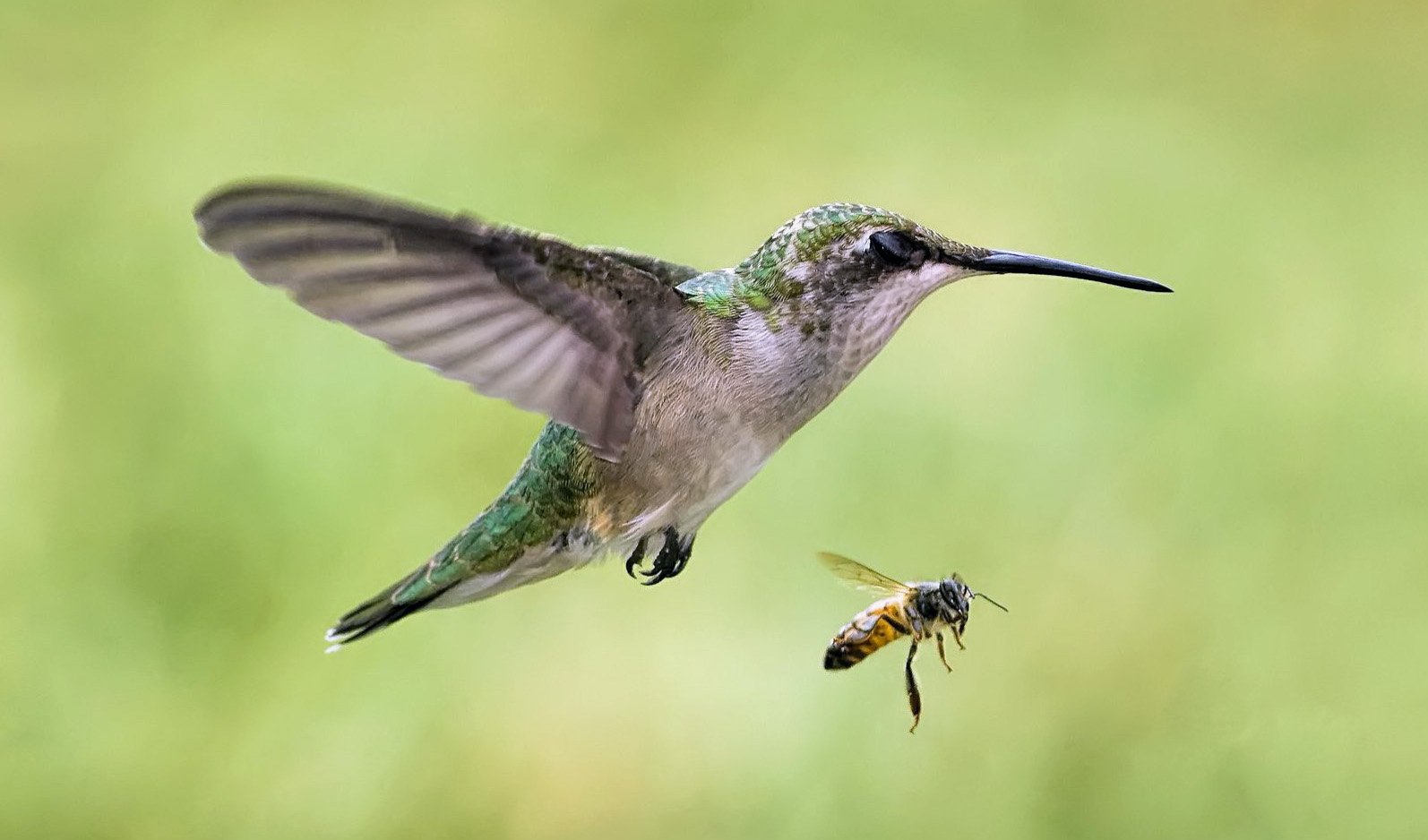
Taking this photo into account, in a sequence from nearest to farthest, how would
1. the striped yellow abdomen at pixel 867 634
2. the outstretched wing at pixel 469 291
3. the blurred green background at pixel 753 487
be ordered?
the outstretched wing at pixel 469 291 → the striped yellow abdomen at pixel 867 634 → the blurred green background at pixel 753 487

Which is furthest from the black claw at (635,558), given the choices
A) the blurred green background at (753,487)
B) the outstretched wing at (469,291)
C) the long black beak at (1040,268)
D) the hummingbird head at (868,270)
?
the blurred green background at (753,487)

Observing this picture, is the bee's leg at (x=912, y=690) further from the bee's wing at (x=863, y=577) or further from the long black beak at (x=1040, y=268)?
the long black beak at (x=1040, y=268)

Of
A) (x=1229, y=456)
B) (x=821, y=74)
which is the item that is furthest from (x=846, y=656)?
(x=821, y=74)

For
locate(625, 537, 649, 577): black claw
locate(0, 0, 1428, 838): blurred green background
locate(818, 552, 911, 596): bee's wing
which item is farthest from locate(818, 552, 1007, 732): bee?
locate(0, 0, 1428, 838): blurred green background

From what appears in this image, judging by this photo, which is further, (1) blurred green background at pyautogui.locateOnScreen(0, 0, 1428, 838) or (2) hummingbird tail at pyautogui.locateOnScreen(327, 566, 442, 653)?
(1) blurred green background at pyautogui.locateOnScreen(0, 0, 1428, 838)

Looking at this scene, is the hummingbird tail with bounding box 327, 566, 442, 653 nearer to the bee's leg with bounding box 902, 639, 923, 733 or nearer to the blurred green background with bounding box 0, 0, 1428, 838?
the bee's leg with bounding box 902, 639, 923, 733

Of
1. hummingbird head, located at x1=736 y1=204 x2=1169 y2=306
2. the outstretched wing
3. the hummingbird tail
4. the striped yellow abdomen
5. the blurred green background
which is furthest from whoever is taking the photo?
the blurred green background

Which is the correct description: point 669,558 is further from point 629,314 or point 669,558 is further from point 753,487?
point 753,487
